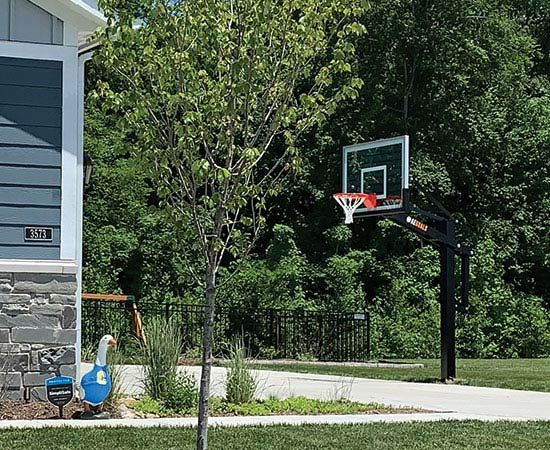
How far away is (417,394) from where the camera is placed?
1421cm

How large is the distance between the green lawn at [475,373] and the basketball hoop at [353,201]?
9.61ft

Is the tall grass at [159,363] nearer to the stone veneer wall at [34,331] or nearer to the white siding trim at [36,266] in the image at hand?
the stone veneer wall at [34,331]

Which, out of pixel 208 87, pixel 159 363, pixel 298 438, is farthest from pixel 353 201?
pixel 208 87

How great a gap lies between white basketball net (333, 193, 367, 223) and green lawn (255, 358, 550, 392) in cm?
289

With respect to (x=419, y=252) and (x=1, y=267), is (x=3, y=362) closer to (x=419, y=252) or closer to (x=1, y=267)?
(x=1, y=267)

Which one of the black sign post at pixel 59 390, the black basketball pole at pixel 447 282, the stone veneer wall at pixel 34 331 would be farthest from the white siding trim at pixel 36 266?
the black basketball pole at pixel 447 282

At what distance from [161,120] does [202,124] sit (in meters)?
0.39

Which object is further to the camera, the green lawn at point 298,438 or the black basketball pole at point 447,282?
the black basketball pole at point 447,282

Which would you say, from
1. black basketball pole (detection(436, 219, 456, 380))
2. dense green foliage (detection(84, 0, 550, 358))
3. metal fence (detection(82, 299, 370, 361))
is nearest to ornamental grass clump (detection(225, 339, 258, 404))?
black basketball pole (detection(436, 219, 456, 380))

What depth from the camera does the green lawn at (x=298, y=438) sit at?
28.5ft

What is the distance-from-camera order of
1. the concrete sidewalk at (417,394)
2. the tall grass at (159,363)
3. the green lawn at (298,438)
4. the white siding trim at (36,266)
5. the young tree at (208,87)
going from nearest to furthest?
the young tree at (208,87)
the green lawn at (298,438)
the white siding trim at (36,266)
the tall grass at (159,363)
the concrete sidewalk at (417,394)

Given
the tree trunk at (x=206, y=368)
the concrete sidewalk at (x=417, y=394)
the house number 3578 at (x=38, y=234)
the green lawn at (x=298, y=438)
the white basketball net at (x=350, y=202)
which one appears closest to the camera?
the tree trunk at (x=206, y=368)

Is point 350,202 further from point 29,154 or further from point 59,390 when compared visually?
point 59,390

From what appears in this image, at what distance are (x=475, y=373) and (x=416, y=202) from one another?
1183 centimetres
